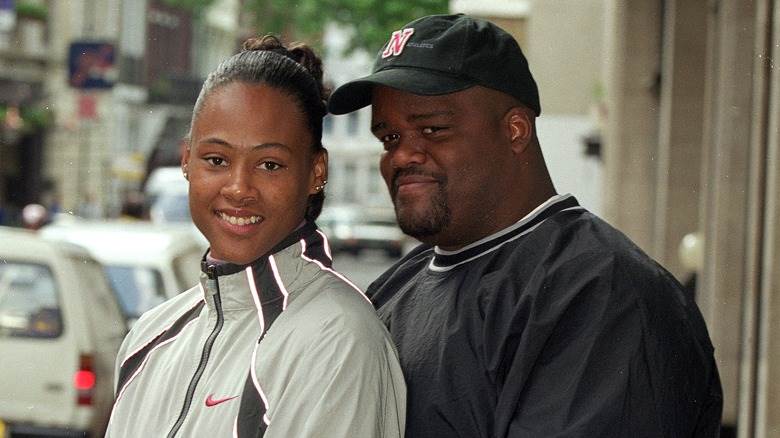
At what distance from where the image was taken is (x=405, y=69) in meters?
2.91

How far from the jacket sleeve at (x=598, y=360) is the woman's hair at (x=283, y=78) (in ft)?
1.79

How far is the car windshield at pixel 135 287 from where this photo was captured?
952cm

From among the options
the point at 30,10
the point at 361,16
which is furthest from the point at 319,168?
the point at 30,10

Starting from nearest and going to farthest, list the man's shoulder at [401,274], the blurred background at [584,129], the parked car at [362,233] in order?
the man's shoulder at [401,274] < the blurred background at [584,129] < the parked car at [362,233]

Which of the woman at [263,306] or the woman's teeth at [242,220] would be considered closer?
the woman at [263,306]

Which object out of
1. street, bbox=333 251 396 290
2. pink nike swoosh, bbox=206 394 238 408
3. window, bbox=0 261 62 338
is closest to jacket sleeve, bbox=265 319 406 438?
pink nike swoosh, bbox=206 394 238 408

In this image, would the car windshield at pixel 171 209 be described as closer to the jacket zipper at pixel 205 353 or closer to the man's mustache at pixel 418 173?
the man's mustache at pixel 418 173

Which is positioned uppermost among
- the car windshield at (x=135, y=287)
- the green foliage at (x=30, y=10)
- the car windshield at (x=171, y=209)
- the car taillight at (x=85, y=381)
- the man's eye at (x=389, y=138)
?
the green foliage at (x=30, y=10)

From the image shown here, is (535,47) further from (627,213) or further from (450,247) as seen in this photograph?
(450,247)

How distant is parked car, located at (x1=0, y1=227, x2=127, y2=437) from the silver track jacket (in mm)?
5049

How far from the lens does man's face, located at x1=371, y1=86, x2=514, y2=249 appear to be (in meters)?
2.92

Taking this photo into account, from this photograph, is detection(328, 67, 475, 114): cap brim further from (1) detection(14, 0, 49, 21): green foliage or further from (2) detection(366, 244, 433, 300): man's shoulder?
(1) detection(14, 0, 49, 21): green foliage

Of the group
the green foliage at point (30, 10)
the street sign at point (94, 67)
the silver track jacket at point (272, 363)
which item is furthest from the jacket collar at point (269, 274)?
the green foliage at point (30, 10)

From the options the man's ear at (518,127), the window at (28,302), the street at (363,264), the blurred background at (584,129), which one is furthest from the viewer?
the street at (363,264)
